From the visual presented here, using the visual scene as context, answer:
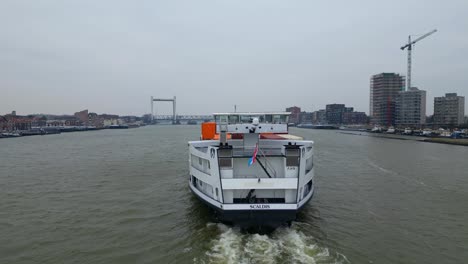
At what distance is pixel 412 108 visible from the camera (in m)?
134

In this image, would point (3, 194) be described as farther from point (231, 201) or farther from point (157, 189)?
point (231, 201)

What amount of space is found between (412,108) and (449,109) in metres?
24.8

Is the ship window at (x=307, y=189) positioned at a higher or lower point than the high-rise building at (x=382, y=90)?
lower

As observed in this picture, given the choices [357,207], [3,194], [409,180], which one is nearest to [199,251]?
[357,207]

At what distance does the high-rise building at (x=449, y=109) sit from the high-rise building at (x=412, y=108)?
1178 centimetres

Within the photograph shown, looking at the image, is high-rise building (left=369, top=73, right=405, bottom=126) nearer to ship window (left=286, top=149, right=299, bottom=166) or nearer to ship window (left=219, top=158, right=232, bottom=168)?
ship window (left=286, top=149, right=299, bottom=166)

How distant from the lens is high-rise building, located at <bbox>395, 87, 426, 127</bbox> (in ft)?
432

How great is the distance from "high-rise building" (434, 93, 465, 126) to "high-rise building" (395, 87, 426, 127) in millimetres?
11780

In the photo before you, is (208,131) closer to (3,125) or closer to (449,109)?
(3,125)

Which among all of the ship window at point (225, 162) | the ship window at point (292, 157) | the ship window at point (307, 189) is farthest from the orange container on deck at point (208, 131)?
the ship window at point (292, 157)

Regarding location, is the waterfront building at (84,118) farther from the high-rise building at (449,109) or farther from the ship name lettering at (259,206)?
the high-rise building at (449,109)

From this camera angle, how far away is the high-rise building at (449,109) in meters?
137

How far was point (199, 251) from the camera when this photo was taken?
12000 millimetres

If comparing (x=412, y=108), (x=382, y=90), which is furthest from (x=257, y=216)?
(x=382, y=90)
